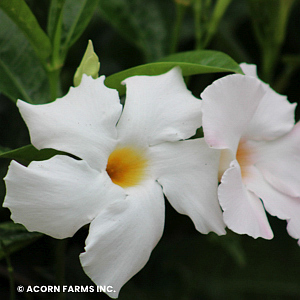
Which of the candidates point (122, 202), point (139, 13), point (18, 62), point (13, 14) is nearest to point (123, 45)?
point (139, 13)

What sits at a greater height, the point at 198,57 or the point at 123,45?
the point at 198,57

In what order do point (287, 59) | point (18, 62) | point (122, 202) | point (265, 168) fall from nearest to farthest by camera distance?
1. point (122, 202)
2. point (265, 168)
3. point (18, 62)
4. point (287, 59)

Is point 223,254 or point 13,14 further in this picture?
point 223,254

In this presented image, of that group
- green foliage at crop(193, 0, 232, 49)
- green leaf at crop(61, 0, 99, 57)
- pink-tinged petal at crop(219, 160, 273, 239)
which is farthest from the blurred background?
pink-tinged petal at crop(219, 160, 273, 239)

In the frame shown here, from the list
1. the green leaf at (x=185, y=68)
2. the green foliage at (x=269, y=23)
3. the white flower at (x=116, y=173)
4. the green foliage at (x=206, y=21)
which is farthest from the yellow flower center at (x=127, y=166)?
the green foliage at (x=269, y=23)

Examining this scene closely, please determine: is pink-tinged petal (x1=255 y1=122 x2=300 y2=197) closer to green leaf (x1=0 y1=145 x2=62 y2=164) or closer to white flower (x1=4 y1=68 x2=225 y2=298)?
white flower (x1=4 y1=68 x2=225 y2=298)

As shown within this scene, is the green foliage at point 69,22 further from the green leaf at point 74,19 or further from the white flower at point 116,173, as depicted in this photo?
the white flower at point 116,173

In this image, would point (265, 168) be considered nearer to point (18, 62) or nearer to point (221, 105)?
point (221, 105)
